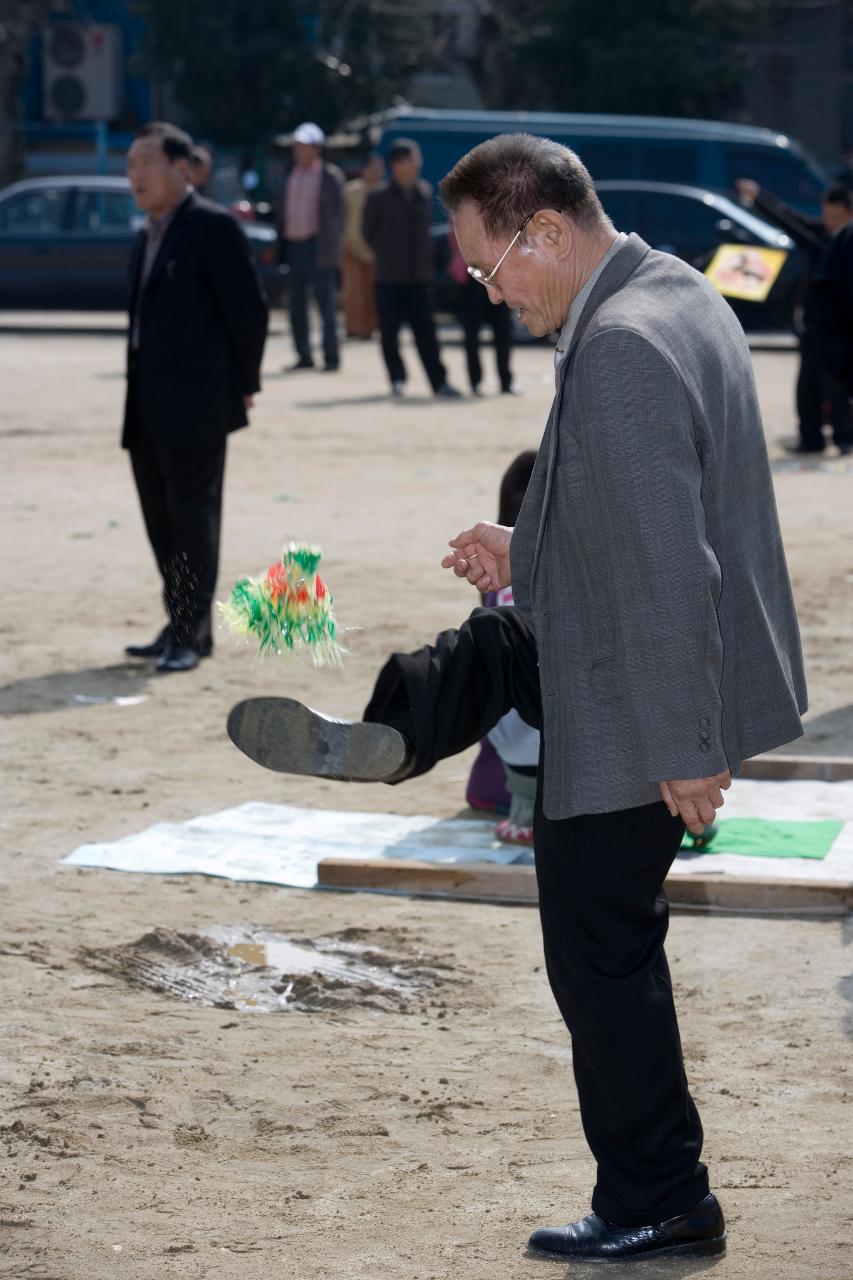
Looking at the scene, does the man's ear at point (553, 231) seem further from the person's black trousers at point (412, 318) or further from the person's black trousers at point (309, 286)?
the person's black trousers at point (309, 286)

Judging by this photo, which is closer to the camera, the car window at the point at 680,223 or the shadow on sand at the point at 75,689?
the shadow on sand at the point at 75,689

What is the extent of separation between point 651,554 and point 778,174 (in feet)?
76.7

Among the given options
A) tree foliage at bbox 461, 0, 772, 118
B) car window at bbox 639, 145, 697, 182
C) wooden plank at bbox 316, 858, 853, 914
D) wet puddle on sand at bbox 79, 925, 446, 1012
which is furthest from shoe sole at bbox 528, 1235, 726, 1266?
tree foliage at bbox 461, 0, 772, 118

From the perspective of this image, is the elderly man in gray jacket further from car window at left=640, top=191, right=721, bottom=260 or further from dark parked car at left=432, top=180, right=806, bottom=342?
car window at left=640, top=191, right=721, bottom=260

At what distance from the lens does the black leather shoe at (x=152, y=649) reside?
8.16 m

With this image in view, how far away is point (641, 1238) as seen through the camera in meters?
3.30

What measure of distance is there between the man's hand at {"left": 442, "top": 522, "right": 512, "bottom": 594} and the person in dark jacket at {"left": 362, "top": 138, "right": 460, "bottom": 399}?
14.3 m

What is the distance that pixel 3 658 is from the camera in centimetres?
819

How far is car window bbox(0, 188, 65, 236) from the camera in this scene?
78.8 feet

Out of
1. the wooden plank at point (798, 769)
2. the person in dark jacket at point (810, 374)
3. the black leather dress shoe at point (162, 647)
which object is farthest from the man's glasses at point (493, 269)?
the person in dark jacket at point (810, 374)

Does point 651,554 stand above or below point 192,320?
above

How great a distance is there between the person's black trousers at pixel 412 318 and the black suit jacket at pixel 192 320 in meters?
9.94

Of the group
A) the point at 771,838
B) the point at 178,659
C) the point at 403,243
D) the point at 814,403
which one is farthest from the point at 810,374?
the point at 771,838

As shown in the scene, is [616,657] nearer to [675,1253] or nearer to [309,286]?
[675,1253]
